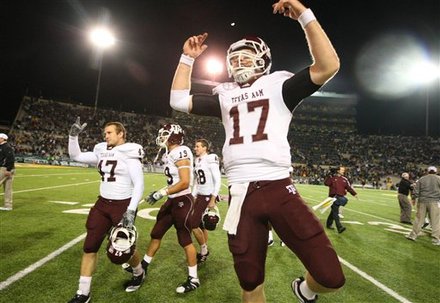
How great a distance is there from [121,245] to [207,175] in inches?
123

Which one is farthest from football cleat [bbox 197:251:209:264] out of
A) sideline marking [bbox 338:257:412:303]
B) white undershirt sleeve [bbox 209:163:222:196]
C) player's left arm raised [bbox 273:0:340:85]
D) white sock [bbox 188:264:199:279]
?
player's left arm raised [bbox 273:0:340:85]

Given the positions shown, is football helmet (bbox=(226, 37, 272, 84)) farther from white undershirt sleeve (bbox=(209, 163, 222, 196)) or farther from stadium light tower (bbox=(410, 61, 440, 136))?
stadium light tower (bbox=(410, 61, 440, 136))

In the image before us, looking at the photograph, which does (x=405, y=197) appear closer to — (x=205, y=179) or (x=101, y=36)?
(x=205, y=179)

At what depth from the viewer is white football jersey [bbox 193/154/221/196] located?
638 centimetres

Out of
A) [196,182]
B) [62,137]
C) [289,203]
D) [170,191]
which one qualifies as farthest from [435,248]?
[62,137]

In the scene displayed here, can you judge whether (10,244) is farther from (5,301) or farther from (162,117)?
(162,117)

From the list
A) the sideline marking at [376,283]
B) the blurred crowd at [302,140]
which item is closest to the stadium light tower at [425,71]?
the blurred crowd at [302,140]

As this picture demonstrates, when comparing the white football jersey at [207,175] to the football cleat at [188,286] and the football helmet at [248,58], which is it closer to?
the football cleat at [188,286]

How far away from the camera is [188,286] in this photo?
14.8ft

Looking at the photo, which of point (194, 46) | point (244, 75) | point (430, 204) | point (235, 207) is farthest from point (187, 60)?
point (430, 204)

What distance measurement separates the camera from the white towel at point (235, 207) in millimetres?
2400

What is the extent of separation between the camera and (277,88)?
247 cm

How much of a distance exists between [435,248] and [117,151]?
8.77 meters

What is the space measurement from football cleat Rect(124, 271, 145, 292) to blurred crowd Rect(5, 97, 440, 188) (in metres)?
37.3
